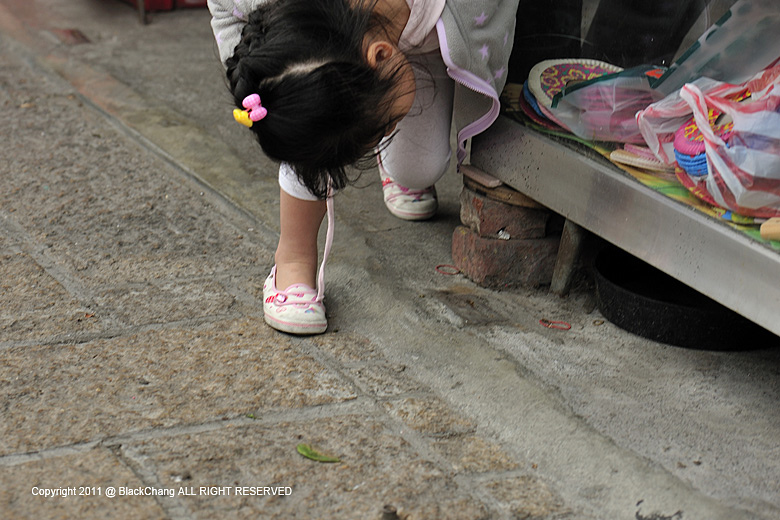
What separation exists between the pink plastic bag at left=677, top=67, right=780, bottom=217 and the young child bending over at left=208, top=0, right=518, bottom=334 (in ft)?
1.59

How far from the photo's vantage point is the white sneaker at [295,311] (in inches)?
72.9

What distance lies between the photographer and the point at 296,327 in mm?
1849

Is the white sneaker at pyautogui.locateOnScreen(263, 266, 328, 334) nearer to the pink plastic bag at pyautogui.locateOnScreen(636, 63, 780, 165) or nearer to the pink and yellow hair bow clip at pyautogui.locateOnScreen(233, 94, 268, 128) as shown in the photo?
the pink and yellow hair bow clip at pyautogui.locateOnScreen(233, 94, 268, 128)

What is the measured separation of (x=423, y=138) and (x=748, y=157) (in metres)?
0.80

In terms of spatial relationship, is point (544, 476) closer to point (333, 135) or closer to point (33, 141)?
point (333, 135)

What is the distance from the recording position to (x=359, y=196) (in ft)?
8.48

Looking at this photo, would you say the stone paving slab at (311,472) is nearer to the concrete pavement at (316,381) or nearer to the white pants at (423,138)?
the concrete pavement at (316,381)

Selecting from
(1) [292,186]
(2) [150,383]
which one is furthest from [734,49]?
(2) [150,383]

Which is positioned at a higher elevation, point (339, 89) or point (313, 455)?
point (339, 89)

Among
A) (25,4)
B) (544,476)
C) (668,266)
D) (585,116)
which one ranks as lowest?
(25,4)

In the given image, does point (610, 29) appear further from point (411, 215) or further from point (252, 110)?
point (252, 110)

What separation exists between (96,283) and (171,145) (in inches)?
33.9

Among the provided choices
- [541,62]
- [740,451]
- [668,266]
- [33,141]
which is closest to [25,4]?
[33,141]

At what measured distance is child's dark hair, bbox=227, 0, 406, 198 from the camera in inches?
60.6
